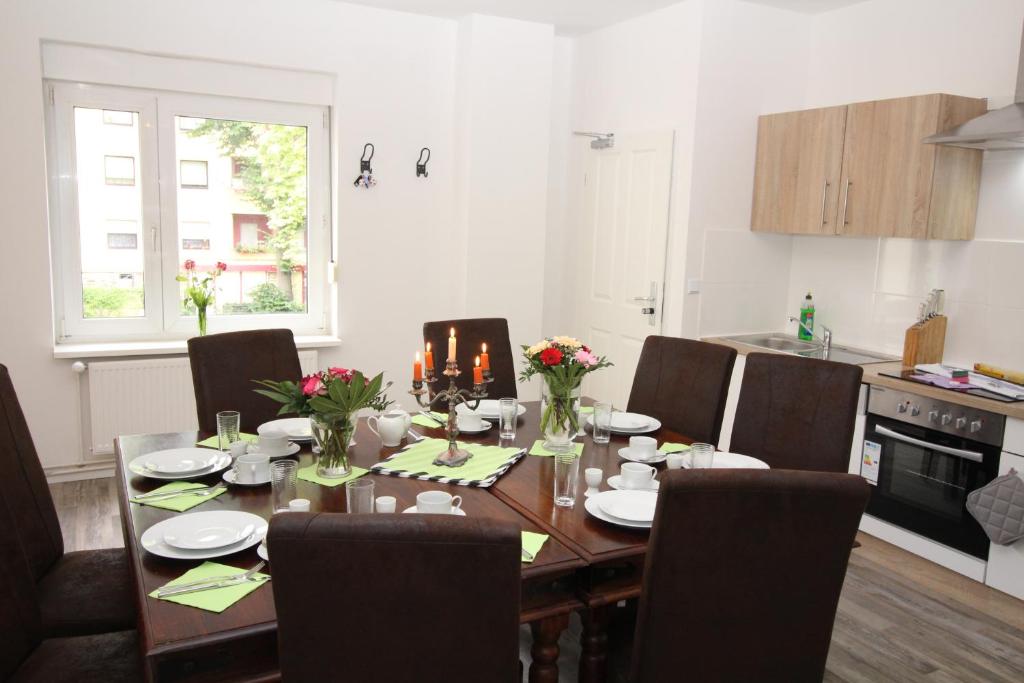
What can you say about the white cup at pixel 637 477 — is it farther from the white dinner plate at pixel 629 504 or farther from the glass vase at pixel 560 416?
the glass vase at pixel 560 416

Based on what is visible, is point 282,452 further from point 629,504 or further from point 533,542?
point 629,504

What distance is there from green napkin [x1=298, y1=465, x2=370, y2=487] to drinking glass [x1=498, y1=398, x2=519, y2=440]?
1.67 feet

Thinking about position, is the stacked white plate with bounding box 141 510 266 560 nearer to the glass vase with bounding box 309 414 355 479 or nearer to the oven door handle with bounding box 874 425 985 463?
the glass vase with bounding box 309 414 355 479

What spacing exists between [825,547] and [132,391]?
3.65m

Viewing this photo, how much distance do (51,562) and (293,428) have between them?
0.75m

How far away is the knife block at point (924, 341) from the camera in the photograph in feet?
12.1

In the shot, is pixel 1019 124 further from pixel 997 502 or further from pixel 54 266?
pixel 54 266

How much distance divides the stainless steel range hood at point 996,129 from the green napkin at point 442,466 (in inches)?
88.8

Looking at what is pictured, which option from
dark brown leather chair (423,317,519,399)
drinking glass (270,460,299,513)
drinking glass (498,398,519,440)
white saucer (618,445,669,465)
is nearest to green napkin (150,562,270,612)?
drinking glass (270,460,299,513)

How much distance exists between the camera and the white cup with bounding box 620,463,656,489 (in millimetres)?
2131

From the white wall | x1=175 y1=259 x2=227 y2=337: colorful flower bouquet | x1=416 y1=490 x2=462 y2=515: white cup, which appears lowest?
x1=416 y1=490 x2=462 y2=515: white cup

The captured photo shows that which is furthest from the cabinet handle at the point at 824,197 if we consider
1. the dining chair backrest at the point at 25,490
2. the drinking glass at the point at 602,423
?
the dining chair backrest at the point at 25,490

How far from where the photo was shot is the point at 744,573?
148 centimetres

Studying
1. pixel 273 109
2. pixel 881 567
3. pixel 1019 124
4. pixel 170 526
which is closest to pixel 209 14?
pixel 273 109
